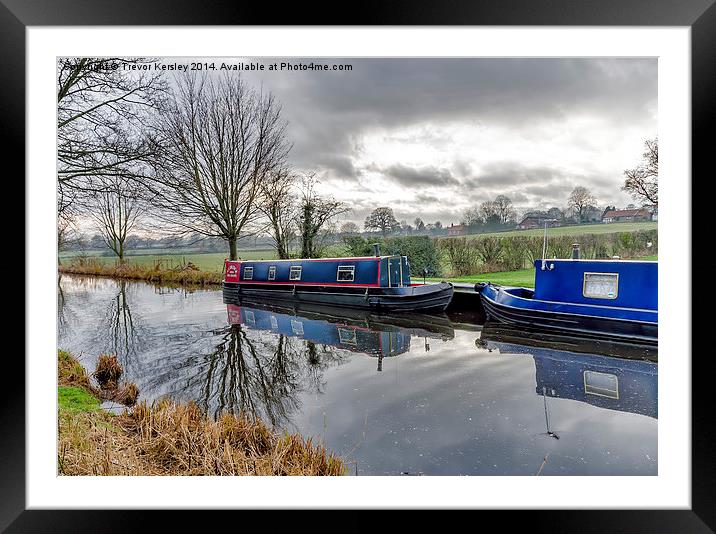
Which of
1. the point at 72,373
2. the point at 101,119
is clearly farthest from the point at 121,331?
the point at 101,119

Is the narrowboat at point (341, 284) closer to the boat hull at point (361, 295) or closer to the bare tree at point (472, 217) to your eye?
the boat hull at point (361, 295)

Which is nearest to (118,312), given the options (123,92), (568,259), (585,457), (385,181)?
(123,92)

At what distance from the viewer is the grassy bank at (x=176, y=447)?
5.60 feet

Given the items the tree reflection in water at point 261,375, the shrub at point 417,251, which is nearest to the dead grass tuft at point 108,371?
the tree reflection in water at point 261,375

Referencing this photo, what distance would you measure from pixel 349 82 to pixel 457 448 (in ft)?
7.42

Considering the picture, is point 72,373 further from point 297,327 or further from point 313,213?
point 297,327

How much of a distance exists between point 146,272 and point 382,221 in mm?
2185

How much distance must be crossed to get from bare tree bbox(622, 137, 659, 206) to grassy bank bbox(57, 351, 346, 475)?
7.75 feet

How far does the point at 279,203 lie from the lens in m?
3.49

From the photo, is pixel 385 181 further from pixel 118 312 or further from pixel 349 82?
pixel 118 312

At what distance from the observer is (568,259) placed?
3410 millimetres

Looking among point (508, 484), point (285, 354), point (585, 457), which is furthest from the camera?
point (285, 354)

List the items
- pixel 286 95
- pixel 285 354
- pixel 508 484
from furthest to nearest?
pixel 285 354 < pixel 286 95 < pixel 508 484

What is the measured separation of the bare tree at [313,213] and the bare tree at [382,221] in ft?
0.79
